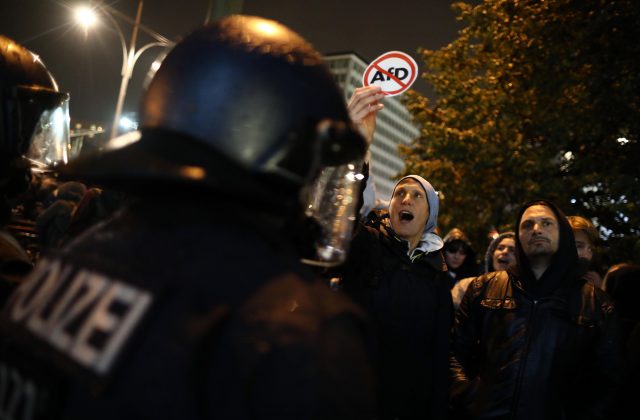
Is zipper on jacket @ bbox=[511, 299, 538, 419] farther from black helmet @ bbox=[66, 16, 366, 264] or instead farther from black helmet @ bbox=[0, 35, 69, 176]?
black helmet @ bbox=[0, 35, 69, 176]

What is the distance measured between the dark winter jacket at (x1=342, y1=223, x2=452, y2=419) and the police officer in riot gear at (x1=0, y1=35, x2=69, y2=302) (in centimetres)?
166

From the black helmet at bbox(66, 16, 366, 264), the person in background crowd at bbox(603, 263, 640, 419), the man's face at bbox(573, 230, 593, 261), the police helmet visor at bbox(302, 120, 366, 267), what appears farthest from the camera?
the man's face at bbox(573, 230, 593, 261)

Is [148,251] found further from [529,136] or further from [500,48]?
[500,48]

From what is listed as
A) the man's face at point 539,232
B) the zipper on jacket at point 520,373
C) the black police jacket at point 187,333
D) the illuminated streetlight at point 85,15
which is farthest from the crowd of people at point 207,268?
the illuminated streetlight at point 85,15

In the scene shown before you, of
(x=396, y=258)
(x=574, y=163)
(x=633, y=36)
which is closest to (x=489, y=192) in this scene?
(x=574, y=163)

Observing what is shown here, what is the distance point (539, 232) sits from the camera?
3.46 meters

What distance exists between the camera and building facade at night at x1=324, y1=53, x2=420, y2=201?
11256cm

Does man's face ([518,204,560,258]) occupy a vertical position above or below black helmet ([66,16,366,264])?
below

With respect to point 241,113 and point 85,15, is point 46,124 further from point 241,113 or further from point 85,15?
point 85,15

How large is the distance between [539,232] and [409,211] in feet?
3.09

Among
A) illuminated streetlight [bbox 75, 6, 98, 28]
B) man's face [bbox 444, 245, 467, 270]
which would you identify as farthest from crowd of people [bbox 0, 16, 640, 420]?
illuminated streetlight [bbox 75, 6, 98, 28]

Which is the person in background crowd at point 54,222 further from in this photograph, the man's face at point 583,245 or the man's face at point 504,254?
the man's face at point 583,245

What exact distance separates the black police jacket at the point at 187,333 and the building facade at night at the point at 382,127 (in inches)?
4158

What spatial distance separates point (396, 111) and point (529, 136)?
12198 centimetres
